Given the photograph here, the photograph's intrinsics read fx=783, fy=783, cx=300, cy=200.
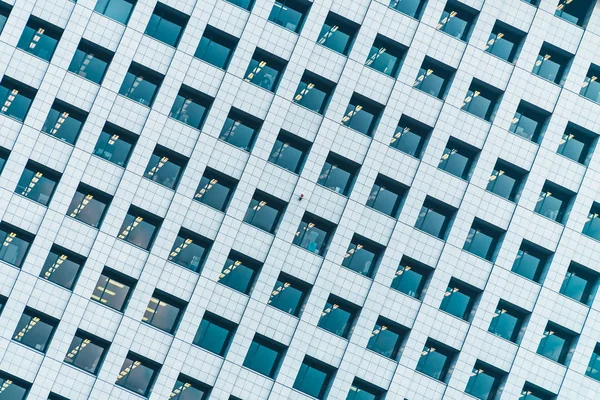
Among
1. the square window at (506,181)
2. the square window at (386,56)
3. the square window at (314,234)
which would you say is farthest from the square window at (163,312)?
the square window at (506,181)

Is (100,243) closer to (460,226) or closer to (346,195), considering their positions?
(346,195)

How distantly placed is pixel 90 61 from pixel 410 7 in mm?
17894

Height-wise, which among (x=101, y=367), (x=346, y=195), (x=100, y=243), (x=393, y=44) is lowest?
(x=101, y=367)

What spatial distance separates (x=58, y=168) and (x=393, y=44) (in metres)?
19.3

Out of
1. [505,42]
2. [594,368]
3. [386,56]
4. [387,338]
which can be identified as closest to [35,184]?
[386,56]

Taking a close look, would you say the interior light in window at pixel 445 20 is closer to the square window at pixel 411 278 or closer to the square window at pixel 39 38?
the square window at pixel 411 278

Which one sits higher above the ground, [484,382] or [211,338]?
[484,382]

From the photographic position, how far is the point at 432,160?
43.1 m

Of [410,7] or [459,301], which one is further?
[410,7]

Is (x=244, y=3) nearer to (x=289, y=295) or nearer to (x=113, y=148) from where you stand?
(x=113, y=148)

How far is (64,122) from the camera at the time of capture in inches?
1636

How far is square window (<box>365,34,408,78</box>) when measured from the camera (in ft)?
143

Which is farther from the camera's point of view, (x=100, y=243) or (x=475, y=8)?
(x=475, y=8)

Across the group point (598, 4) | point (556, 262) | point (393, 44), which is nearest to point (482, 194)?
point (556, 262)
